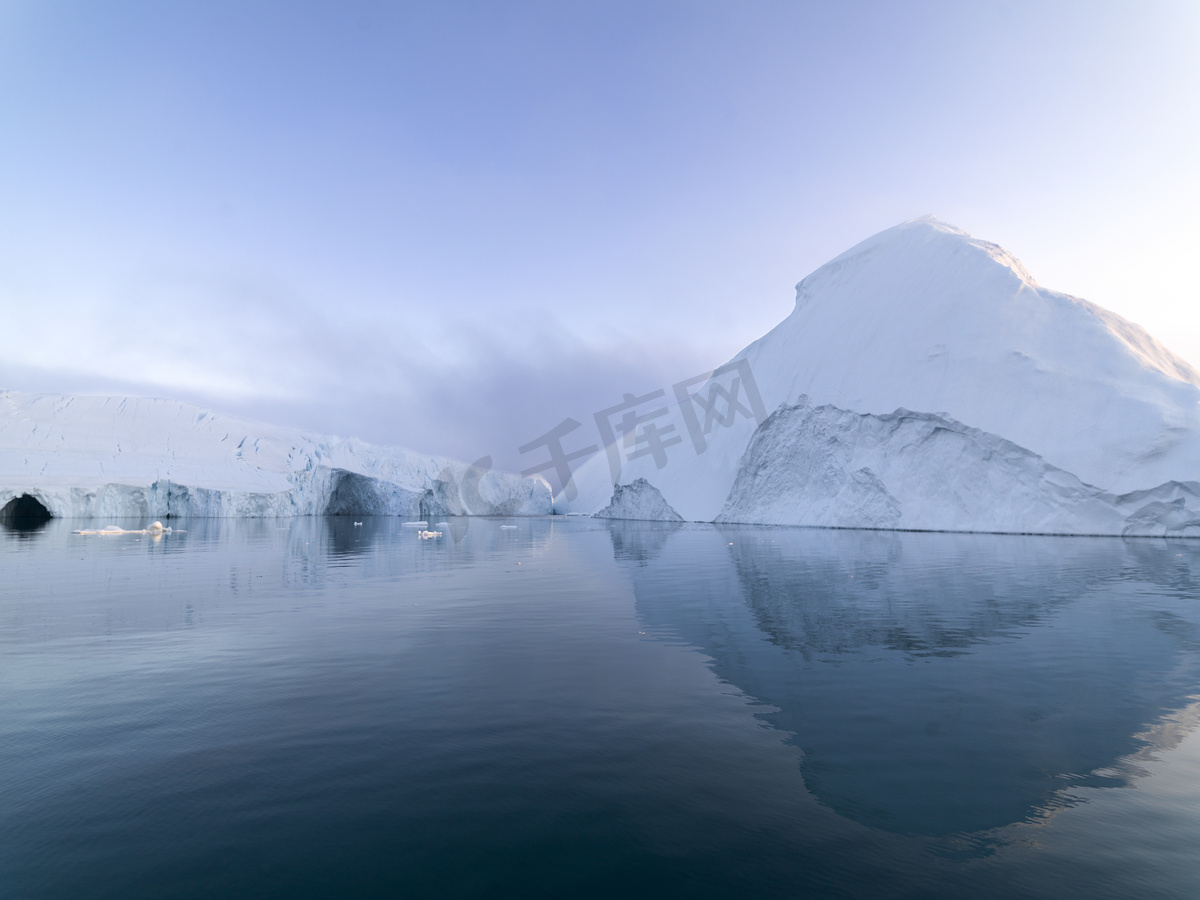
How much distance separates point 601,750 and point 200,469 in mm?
77322

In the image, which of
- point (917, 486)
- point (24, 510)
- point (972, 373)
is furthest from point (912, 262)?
point (24, 510)

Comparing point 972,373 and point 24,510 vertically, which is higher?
point 24,510

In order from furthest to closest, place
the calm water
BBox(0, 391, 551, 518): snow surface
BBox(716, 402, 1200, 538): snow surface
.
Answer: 1. BBox(0, 391, 551, 518): snow surface
2. BBox(716, 402, 1200, 538): snow surface
3. the calm water

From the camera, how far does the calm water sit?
336 cm

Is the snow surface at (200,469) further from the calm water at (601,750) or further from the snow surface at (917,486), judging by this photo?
the calm water at (601,750)

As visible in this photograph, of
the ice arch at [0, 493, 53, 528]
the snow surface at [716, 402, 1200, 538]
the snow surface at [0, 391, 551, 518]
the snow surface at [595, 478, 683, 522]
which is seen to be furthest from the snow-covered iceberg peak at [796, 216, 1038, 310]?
the ice arch at [0, 493, 53, 528]

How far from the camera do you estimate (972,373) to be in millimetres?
36969

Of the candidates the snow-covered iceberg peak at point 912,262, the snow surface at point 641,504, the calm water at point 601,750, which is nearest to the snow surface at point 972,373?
the snow-covered iceberg peak at point 912,262

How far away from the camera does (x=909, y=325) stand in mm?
42125

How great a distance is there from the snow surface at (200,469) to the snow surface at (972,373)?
4065cm

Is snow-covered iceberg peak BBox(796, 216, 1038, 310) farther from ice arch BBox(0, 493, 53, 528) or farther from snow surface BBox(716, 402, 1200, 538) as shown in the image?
ice arch BBox(0, 493, 53, 528)

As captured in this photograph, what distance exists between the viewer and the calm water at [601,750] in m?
3.36

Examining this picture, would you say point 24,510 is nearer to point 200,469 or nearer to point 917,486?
point 200,469

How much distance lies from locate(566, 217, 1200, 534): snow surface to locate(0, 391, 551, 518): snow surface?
133 ft
